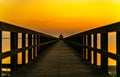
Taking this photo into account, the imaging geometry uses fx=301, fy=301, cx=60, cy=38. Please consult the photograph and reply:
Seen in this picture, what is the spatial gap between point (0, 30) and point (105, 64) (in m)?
2.96

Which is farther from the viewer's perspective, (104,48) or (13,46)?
(13,46)

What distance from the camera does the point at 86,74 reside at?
26.9 feet

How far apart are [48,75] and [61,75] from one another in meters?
0.35

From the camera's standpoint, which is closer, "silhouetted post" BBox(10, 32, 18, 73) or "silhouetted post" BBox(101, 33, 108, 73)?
"silhouetted post" BBox(101, 33, 108, 73)

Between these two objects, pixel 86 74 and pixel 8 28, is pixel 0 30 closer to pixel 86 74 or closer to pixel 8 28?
pixel 8 28

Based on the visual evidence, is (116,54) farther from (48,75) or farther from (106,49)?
(48,75)

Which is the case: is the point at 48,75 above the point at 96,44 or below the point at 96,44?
below

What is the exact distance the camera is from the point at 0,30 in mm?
6402

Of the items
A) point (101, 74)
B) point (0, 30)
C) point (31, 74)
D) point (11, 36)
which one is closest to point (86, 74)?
point (101, 74)

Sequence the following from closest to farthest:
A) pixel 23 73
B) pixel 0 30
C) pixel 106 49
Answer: pixel 0 30 → pixel 106 49 → pixel 23 73

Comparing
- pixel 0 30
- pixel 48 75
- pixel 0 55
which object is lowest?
pixel 48 75

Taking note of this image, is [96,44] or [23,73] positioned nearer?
[23,73]

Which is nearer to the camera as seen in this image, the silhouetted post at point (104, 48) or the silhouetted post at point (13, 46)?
the silhouetted post at point (104, 48)

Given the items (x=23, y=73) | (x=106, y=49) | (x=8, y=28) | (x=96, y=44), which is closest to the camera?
(x=8, y=28)
